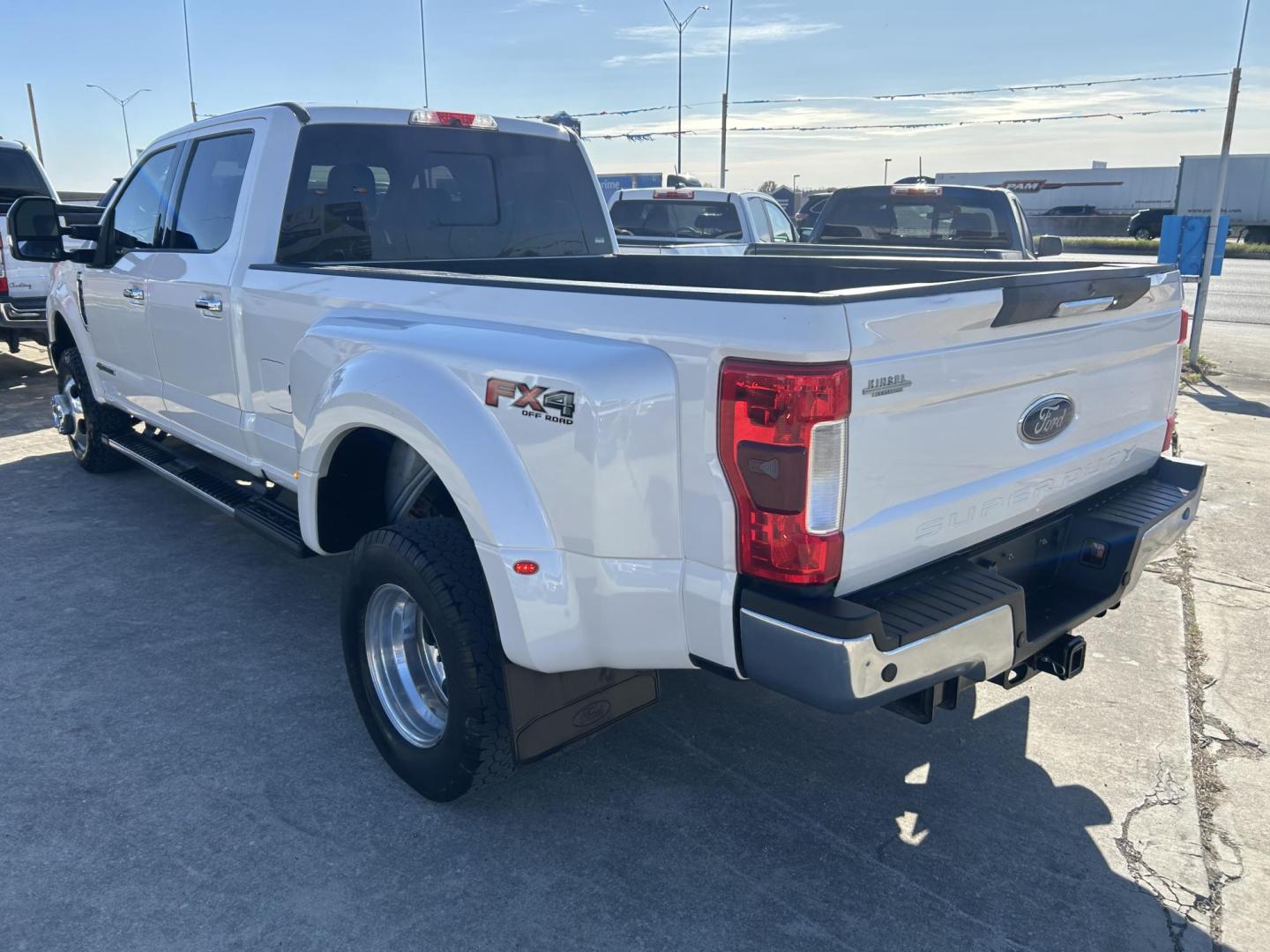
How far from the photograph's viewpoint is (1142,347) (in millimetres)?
3205

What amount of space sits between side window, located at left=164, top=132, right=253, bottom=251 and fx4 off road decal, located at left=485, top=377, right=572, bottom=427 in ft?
7.61

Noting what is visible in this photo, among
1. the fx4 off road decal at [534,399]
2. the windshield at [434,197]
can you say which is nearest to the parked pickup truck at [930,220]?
the windshield at [434,197]

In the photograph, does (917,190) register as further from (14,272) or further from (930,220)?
(14,272)

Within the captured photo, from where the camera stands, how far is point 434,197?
453cm

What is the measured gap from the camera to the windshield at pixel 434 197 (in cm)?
419

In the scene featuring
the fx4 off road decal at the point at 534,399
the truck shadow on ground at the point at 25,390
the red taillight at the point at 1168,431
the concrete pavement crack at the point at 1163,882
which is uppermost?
the fx4 off road decal at the point at 534,399

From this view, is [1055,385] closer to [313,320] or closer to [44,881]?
[313,320]

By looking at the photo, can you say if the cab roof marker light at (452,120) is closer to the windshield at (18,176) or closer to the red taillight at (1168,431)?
the red taillight at (1168,431)

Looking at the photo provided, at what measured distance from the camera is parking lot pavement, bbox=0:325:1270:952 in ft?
8.66

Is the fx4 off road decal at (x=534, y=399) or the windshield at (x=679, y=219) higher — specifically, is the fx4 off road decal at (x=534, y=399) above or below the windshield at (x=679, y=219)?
below

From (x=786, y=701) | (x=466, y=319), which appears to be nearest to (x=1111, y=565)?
(x=786, y=701)

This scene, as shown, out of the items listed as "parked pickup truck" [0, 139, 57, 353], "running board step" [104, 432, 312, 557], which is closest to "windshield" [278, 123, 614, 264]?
"running board step" [104, 432, 312, 557]

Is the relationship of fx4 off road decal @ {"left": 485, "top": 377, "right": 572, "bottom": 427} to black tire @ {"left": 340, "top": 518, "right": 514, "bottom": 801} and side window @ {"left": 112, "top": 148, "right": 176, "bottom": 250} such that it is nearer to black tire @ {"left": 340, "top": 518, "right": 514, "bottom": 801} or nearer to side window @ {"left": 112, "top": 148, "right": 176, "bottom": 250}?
black tire @ {"left": 340, "top": 518, "right": 514, "bottom": 801}

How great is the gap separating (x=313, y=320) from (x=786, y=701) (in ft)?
7.44
